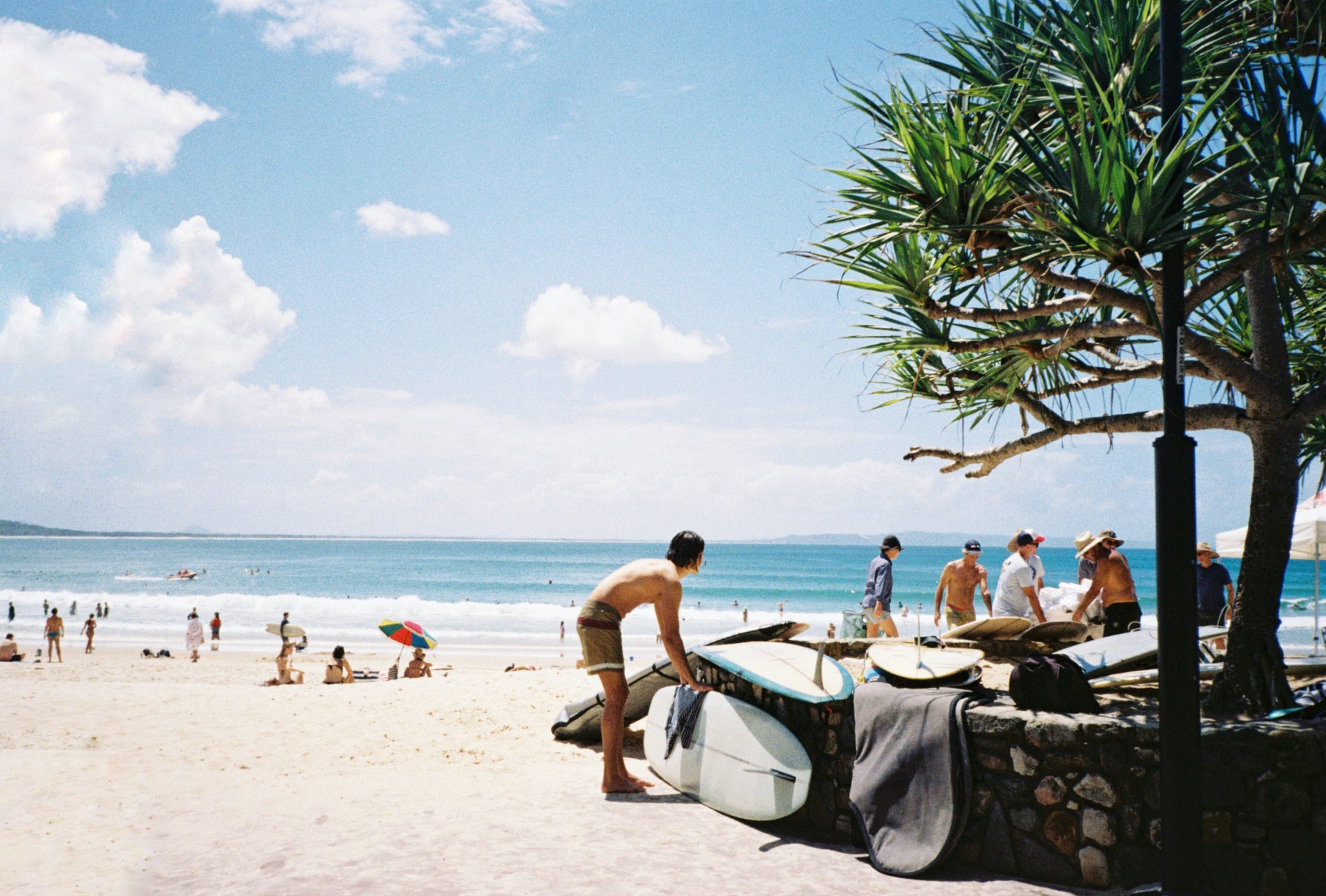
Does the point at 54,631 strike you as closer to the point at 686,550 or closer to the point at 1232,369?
the point at 686,550

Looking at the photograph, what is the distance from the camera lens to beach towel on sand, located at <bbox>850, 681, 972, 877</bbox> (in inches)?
144

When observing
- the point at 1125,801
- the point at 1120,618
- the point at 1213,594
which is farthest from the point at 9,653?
the point at 1213,594

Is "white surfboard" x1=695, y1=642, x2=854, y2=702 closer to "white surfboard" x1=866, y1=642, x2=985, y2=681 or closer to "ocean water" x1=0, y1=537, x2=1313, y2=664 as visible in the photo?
"white surfboard" x1=866, y1=642, x2=985, y2=681

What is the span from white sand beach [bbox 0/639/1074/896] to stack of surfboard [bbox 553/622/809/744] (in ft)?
0.60

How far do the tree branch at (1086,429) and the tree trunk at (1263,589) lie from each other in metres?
0.17

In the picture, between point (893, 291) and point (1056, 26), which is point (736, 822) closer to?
point (893, 291)

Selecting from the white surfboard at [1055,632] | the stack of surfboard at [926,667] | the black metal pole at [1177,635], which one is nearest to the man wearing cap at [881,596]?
the white surfboard at [1055,632]

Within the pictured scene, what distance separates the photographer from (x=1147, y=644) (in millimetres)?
4734

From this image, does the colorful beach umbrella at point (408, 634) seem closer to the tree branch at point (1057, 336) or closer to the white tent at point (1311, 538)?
the white tent at point (1311, 538)

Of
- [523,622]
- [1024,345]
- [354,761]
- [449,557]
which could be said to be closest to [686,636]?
[523,622]

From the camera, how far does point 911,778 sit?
3.81 m

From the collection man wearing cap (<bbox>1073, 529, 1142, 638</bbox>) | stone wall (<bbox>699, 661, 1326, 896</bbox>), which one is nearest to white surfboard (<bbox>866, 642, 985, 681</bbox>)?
stone wall (<bbox>699, 661, 1326, 896</bbox>)

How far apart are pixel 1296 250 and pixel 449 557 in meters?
93.5

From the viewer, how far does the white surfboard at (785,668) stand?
173 inches
